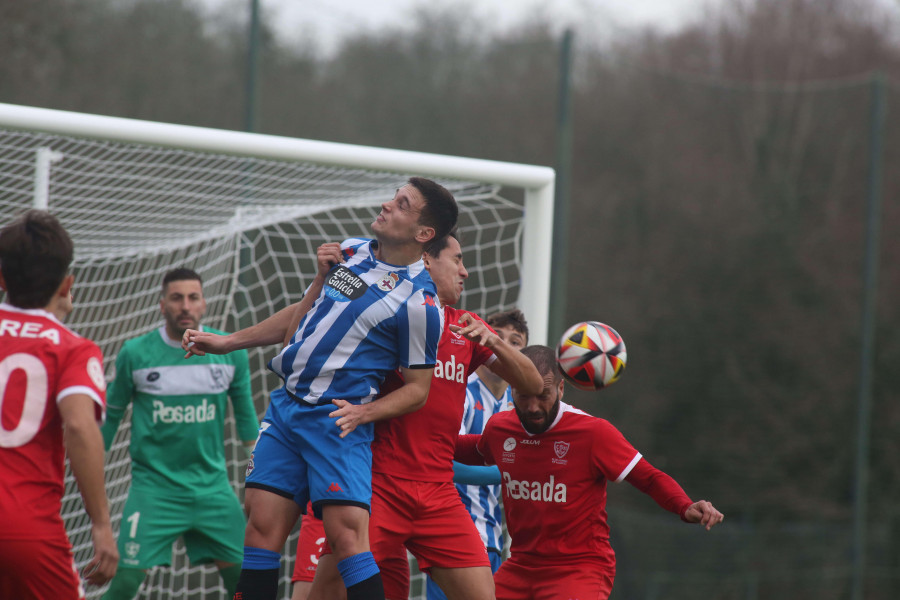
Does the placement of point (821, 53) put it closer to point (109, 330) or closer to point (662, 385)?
point (662, 385)

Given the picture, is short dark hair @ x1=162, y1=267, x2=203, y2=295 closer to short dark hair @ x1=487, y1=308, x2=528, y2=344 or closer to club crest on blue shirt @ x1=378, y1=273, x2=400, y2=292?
short dark hair @ x1=487, y1=308, x2=528, y2=344

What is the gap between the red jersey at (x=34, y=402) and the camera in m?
2.87

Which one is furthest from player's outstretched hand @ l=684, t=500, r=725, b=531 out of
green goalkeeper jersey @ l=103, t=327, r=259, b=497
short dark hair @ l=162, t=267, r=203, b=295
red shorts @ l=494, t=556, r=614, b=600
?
short dark hair @ l=162, t=267, r=203, b=295

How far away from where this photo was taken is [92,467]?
9.51ft

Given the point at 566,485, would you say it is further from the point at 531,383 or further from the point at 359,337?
the point at 359,337

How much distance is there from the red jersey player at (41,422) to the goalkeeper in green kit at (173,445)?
230cm

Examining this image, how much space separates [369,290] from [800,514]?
32.3ft

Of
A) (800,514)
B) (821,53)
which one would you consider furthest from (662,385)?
(821,53)

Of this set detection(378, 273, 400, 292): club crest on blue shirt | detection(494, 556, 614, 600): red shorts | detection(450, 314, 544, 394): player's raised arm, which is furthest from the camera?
detection(494, 556, 614, 600): red shorts

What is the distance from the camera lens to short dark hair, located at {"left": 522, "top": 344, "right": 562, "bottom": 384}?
4.09 metres

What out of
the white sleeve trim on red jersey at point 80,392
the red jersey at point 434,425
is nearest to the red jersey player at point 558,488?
the red jersey at point 434,425

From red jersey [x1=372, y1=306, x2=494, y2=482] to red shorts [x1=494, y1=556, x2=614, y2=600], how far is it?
0.51 metres

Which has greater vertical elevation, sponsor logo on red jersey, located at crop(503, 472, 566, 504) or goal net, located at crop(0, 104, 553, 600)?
goal net, located at crop(0, 104, 553, 600)

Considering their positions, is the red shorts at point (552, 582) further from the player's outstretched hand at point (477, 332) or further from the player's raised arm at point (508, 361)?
the player's outstretched hand at point (477, 332)
